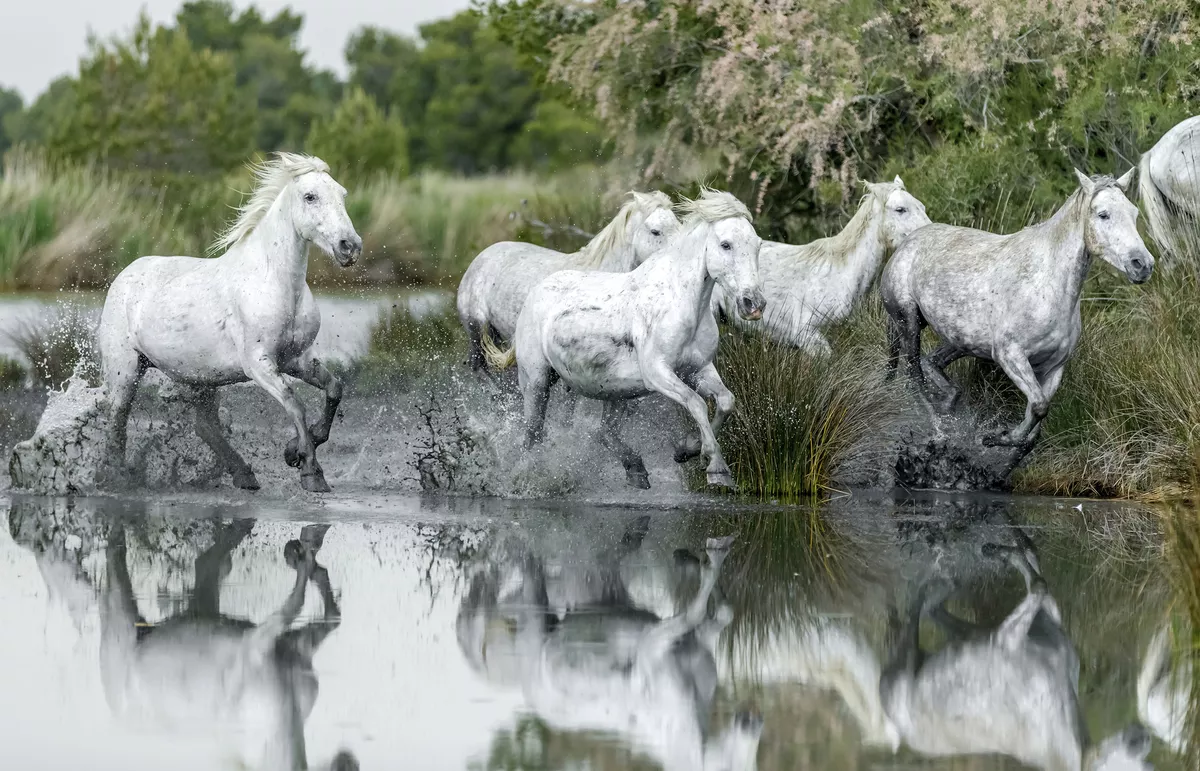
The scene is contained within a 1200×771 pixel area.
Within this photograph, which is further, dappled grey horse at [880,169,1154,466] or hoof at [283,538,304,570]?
dappled grey horse at [880,169,1154,466]

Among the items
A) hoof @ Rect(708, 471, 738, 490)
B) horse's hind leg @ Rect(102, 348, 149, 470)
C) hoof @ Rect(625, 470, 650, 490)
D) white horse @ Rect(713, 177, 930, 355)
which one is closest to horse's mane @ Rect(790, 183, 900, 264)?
white horse @ Rect(713, 177, 930, 355)

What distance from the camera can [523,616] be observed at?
689 centimetres

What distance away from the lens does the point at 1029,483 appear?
11.3 m

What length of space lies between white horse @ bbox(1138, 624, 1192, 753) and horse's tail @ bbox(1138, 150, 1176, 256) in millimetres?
6242

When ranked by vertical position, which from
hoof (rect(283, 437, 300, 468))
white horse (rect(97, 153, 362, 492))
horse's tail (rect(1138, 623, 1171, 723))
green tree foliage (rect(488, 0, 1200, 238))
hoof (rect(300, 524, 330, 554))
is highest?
green tree foliage (rect(488, 0, 1200, 238))

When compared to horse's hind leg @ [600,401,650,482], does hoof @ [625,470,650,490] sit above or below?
below

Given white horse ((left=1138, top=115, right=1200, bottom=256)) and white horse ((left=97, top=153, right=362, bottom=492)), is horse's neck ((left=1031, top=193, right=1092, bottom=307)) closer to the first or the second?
white horse ((left=1138, top=115, right=1200, bottom=256))

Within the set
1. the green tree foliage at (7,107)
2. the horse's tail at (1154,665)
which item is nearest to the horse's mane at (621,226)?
the horse's tail at (1154,665)

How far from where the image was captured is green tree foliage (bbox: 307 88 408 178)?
2532 inches

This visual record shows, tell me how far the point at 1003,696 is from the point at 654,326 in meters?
4.79

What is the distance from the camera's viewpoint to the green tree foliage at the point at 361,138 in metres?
64.3

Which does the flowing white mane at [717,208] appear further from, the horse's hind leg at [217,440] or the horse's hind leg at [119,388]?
the horse's hind leg at [119,388]

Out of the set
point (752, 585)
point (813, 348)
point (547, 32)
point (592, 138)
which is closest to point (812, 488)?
point (813, 348)

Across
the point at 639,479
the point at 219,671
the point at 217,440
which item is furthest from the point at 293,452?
the point at 219,671
